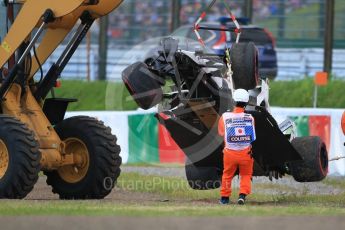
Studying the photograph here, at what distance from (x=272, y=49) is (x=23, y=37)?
51.1ft

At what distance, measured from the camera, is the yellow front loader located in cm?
1551

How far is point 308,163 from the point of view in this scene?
55.7 feet

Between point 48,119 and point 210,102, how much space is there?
232 centimetres

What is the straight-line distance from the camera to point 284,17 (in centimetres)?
3097

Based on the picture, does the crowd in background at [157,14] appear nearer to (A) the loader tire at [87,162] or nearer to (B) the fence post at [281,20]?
(B) the fence post at [281,20]

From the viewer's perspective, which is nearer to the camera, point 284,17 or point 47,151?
point 47,151

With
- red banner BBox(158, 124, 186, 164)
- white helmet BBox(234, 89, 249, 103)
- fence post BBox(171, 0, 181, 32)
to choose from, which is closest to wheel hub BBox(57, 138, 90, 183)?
white helmet BBox(234, 89, 249, 103)

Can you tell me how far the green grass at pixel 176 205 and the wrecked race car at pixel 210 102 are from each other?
580 millimetres

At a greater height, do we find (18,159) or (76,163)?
(18,159)

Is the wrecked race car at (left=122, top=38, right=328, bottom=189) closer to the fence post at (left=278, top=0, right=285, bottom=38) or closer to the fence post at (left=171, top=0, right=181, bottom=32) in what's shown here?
the fence post at (left=171, top=0, right=181, bottom=32)

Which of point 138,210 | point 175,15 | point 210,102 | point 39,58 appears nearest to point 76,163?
point 39,58

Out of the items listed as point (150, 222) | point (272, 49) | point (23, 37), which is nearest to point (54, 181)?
point (23, 37)

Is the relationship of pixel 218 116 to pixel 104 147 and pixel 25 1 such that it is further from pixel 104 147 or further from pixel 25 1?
pixel 25 1

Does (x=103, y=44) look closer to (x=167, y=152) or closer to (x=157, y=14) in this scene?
(x=157, y=14)
